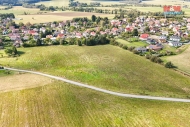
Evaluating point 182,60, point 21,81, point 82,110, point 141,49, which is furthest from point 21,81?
point 182,60

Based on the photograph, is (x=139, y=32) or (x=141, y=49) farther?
(x=139, y=32)

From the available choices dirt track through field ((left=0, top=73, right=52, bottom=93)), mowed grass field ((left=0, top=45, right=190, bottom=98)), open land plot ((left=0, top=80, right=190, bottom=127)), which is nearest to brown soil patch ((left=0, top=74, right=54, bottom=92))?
dirt track through field ((left=0, top=73, right=52, bottom=93))

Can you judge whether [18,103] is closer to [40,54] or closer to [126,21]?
[40,54]

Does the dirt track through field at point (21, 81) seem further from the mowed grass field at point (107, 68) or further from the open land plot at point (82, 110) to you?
the mowed grass field at point (107, 68)

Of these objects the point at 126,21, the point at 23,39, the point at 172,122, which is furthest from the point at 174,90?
the point at 126,21

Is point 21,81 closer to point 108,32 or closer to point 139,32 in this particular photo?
point 108,32

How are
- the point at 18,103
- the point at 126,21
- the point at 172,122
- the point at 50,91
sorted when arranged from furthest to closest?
the point at 126,21 < the point at 50,91 < the point at 18,103 < the point at 172,122

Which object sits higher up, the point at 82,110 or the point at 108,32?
the point at 108,32
